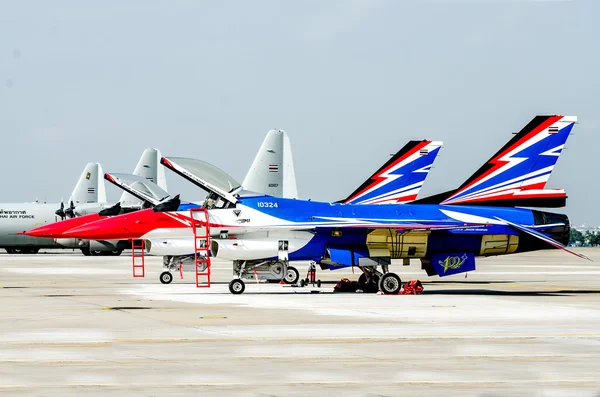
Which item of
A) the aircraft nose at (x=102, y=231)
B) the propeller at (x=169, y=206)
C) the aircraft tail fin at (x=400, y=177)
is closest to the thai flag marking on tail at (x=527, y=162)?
the propeller at (x=169, y=206)

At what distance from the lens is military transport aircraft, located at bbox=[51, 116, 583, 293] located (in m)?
25.6

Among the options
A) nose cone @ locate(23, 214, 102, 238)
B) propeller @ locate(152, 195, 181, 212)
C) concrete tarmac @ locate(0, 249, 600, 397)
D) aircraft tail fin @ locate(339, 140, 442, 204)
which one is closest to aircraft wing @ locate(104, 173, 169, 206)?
nose cone @ locate(23, 214, 102, 238)

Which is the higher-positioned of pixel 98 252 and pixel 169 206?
pixel 169 206

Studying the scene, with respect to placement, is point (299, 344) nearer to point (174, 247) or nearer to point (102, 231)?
point (102, 231)

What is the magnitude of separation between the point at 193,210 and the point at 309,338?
38.1 ft

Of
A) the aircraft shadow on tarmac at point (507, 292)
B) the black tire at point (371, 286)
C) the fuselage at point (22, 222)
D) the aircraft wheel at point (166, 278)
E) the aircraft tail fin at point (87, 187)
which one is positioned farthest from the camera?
the aircraft tail fin at point (87, 187)

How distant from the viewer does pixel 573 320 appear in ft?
60.2

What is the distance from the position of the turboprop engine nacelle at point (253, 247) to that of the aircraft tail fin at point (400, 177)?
45.6 ft

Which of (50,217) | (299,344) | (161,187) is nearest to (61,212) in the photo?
(50,217)

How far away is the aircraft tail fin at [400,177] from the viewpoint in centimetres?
3938

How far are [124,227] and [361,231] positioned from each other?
24.1 ft

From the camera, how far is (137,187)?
36531 millimetres

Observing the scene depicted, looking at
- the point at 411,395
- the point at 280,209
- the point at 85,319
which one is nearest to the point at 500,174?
the point at 280,209

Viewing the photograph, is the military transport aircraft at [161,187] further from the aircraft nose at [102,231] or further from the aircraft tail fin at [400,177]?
the aircraft tail fin at [400,177]
